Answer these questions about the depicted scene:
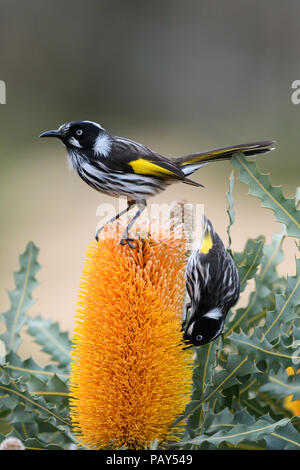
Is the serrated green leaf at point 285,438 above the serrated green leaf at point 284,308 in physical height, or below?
below

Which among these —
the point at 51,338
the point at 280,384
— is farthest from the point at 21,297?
the point at 280,384

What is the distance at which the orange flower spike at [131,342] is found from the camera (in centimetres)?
57

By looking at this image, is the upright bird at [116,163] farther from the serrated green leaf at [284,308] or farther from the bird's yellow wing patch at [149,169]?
the serrated green leaf at [284,308]

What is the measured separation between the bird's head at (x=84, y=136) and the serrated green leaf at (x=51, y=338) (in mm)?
337

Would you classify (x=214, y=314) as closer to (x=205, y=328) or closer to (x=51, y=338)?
(x=205, y=328)

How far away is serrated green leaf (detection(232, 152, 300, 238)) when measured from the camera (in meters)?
0.61

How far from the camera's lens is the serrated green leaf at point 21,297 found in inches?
29.7

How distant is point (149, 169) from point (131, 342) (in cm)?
18

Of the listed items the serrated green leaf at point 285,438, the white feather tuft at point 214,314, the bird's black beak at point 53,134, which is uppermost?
the bird's black beak at point 53,134

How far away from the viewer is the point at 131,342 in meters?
0.58

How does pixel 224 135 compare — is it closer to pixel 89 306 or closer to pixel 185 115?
pixel 185 115

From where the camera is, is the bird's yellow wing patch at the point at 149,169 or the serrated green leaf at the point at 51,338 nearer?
the bird's yellow wing patch at the point at 149,169

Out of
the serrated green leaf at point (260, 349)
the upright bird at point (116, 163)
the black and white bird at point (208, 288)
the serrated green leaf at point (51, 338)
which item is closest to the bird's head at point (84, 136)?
the upright bird at point (116, 163)

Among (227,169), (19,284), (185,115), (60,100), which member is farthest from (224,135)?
(19,284)
